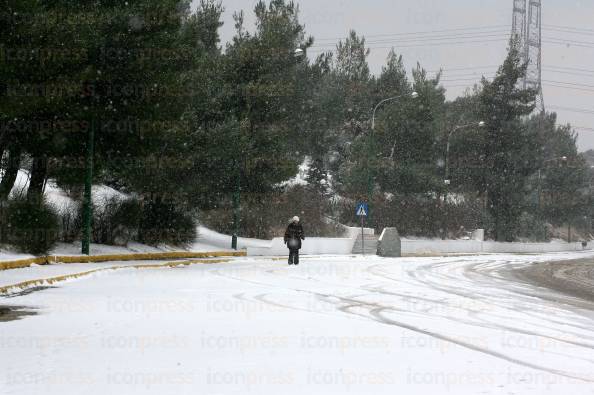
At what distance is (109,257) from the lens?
24.0m

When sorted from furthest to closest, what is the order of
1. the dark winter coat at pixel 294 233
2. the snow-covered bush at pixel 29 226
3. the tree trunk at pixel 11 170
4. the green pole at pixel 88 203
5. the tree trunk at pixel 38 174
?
the dark winter coat at pixel 294 233 → the tree trunk at pixel 38 174 → the tree trunk at pixel 11 170 → the green pole at pixel 88 203 → the snow-covered bush at pixel 29 226

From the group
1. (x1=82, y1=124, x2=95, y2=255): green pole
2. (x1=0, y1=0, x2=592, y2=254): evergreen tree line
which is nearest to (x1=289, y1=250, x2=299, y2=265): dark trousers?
(x1=0, y1=0, x2=592, y2=254): evergreen tree line

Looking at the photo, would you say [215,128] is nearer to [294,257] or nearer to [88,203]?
[294,257]

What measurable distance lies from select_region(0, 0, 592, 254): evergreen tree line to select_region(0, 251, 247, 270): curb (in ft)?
3.74

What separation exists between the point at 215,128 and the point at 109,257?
347 inches

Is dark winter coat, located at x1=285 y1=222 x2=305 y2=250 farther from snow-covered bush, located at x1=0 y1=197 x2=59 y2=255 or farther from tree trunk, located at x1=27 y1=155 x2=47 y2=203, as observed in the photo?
tree trunk, located at x1=27 y1=155 x2=47 y2=203

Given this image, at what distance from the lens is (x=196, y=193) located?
31844 millimetres

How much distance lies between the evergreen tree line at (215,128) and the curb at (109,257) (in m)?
1.14

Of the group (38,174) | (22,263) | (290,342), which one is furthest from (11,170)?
(290,342)

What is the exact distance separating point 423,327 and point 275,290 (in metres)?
5.82

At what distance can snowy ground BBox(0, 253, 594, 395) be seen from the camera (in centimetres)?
655

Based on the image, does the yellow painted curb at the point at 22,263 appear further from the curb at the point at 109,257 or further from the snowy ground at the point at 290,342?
the snowy ground at the point at 290,342

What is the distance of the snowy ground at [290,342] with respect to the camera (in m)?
6.55

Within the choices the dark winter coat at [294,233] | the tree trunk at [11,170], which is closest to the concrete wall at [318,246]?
the dark winter coat at [294,233]
